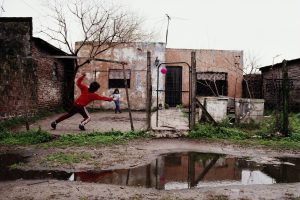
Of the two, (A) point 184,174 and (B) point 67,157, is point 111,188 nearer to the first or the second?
(A) point 184,174

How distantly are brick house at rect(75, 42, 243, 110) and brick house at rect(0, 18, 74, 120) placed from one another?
9.53 feet

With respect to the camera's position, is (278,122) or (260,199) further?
(278,122)

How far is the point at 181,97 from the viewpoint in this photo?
22375mm

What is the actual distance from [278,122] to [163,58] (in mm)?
11808

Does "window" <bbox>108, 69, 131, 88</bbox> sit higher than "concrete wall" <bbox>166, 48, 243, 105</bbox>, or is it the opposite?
"concrete wall" <bbox>166, 48, 243, 105</bbox>

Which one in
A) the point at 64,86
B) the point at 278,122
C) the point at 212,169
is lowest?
the point at 212,169

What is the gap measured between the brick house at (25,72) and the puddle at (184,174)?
406 cm

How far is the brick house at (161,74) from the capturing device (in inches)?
815

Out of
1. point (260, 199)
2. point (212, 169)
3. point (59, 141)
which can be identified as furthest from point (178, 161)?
point (59, 141)

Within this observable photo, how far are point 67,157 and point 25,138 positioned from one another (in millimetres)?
2623

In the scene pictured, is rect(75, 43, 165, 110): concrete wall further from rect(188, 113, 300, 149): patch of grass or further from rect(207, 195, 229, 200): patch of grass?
rect(207, 195, 229, 200): patch of grass

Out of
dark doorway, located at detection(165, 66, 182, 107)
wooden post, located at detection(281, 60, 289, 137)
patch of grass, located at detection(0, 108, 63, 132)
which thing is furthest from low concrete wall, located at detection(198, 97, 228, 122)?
dark doorway, located at detection(165, 66, 182, 107)

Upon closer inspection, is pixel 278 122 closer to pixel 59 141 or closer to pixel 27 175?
pixel 59 141

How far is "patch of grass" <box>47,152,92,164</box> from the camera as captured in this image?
6.68m
